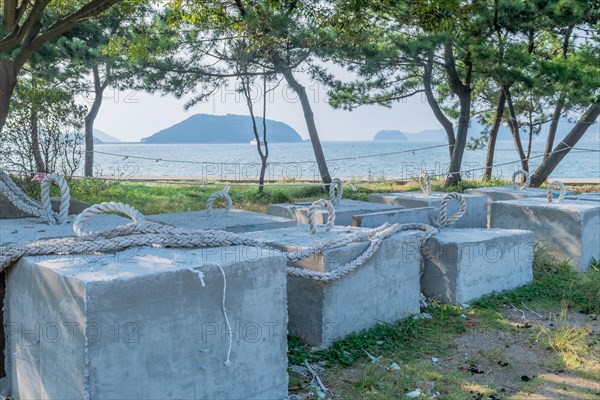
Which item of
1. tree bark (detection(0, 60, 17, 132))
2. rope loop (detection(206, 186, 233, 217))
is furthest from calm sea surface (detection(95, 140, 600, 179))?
rope loop (detection(206, 186, 233, 217))

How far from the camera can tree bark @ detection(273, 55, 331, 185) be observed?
12.7m

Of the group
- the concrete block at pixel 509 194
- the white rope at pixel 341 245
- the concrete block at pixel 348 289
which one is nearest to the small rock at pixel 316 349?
the concrete block at pixel 348 289

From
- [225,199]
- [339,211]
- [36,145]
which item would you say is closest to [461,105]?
[36,145]

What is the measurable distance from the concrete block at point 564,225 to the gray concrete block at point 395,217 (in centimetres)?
98

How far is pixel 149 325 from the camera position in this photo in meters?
2.23

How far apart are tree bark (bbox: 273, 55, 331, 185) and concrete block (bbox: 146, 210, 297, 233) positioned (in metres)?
7.71

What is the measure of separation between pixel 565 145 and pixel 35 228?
39.9 ft

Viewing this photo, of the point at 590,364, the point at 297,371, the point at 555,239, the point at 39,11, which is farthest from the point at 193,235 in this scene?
the point at 39,11

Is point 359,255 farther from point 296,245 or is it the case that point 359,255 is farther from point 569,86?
point 569,86

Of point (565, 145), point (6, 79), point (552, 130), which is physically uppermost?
point (6, 79)

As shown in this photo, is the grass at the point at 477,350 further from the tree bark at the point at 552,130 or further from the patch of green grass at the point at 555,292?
the tree bark at the point at 552,130

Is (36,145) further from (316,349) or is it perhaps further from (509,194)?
(316,349)

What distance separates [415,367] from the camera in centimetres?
318

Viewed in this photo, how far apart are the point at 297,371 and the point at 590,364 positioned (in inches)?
65.8
